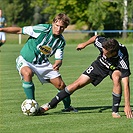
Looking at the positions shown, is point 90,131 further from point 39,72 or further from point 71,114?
point 39,72

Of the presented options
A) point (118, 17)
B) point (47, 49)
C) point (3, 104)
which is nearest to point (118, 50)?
point (47, 49)

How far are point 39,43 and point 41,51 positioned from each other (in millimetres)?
137

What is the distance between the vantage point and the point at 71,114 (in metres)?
8.53

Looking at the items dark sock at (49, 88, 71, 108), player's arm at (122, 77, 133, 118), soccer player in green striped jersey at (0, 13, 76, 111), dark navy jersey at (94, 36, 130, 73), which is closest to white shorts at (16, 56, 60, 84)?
soccer player in green striped jersey at (0, 13, 76, 111)

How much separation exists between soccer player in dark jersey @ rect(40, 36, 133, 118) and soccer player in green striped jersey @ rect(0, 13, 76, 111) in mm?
409

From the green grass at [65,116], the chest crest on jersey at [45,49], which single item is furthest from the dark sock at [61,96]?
the chest crest on jersey at [45,49]

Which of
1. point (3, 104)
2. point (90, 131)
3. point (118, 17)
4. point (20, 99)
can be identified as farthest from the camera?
point (118, 17)

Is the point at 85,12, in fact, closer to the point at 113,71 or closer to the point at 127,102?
the point at 113,71

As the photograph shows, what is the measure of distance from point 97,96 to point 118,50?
2.66 m

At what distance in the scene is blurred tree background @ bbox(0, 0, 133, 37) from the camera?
43.7 meters

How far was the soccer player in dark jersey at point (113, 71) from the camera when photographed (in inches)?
319

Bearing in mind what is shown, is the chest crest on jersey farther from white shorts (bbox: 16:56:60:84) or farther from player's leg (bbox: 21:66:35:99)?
player's leg (bbox: 21:66:35:99)

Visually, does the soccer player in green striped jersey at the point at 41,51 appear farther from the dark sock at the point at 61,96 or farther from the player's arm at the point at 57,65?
the dark sock at the point at 61,96

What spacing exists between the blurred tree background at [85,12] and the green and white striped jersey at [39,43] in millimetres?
32478
